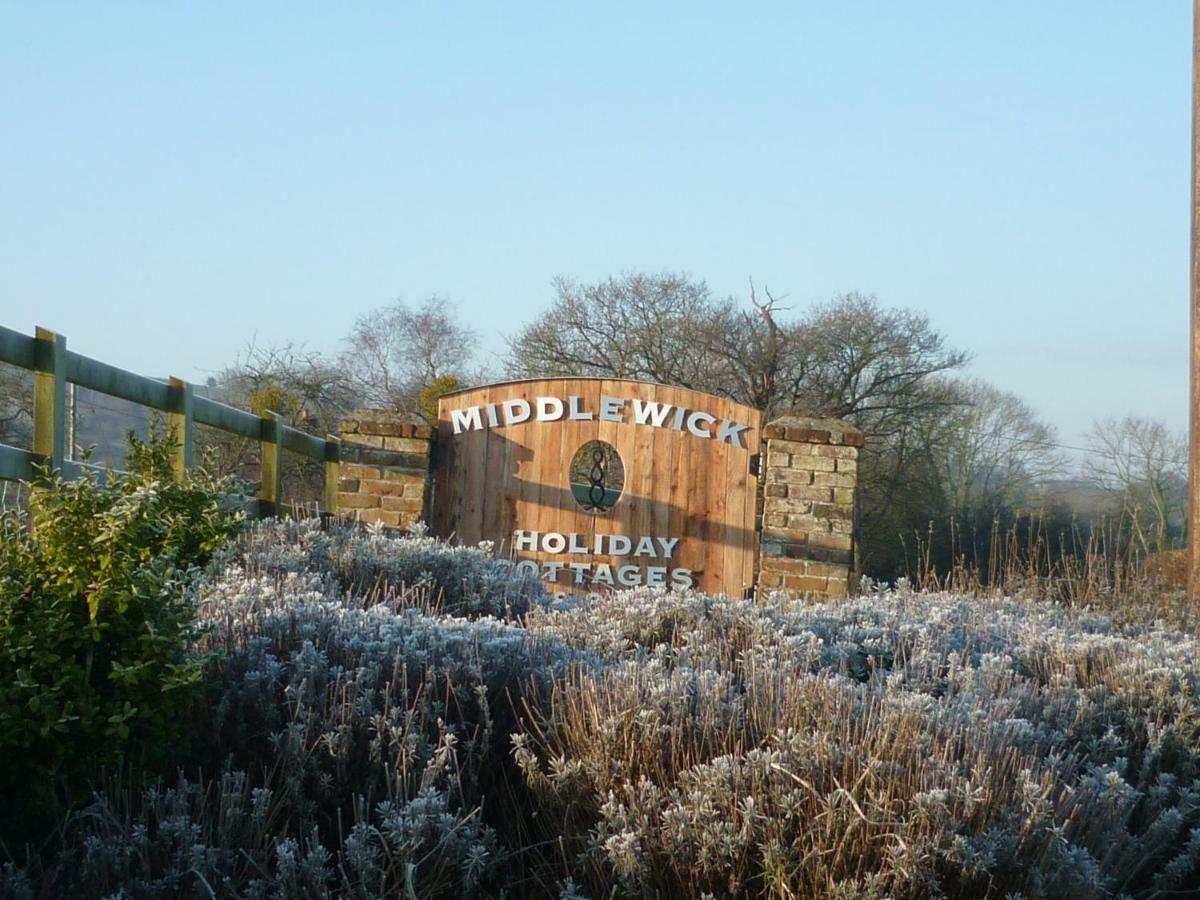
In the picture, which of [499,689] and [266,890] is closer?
[266,890]

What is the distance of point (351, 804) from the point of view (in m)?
3.44

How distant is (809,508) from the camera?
909cm

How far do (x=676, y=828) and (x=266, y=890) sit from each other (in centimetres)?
95

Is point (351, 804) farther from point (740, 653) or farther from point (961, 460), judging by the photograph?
point (961, 460)

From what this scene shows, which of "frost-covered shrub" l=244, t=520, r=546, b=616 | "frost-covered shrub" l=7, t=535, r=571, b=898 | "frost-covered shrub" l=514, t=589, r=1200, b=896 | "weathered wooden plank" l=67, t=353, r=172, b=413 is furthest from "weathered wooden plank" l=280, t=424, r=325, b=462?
"frost-covered shrub" l=514, t=589, r=1200, b=896

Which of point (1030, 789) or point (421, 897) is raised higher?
point (1030, 789)

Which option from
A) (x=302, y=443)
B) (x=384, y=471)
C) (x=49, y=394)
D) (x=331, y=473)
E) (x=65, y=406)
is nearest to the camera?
(x=49, y=394)

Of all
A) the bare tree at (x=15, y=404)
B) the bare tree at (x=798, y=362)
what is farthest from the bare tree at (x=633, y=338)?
the bare tree at (x=15, y=404)

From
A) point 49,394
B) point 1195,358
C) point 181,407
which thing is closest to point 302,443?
point 181,407

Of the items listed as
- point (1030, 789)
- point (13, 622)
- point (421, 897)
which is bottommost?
point (421, 897)

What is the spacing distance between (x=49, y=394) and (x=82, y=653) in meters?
3.37

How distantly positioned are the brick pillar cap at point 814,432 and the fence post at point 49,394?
4.63m

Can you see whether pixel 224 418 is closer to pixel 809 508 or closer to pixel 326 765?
pixel 809 508

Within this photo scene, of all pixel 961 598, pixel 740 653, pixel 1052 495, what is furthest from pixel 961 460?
pixel 740 653
